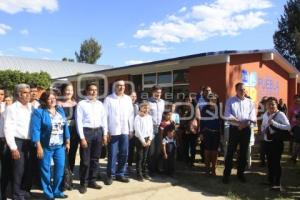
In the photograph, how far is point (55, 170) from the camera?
5.90 metres

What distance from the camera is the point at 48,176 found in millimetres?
5816

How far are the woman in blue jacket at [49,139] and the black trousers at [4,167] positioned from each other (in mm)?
443

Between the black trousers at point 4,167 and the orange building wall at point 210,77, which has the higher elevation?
the orange building wall at point 210,77

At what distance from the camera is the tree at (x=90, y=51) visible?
73.3 m

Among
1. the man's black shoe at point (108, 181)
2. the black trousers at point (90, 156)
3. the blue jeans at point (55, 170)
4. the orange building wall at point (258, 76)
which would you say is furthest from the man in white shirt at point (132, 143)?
the orange building wall at point (258, 76)

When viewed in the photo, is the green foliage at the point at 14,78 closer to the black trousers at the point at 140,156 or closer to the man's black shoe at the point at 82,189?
the black trousers at the point at 140,156

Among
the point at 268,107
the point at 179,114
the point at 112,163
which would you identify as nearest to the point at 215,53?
the point at 179,114

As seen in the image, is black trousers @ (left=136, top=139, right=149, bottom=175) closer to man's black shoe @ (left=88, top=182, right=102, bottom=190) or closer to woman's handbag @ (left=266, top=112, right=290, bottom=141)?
man's black shoe @ (left=88, top=182, right=102, bottom=190)

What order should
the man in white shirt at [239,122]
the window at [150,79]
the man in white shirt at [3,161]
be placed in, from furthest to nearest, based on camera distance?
the window at [150,79] → the man in white shirt at [239,122] → the man in white shirt at [3,161]

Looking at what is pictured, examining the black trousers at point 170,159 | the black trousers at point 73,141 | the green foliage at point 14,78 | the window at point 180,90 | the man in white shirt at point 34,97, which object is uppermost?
the green foliage at point 14,78

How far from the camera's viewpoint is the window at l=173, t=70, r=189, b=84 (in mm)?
14609

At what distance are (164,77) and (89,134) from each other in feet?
31.5

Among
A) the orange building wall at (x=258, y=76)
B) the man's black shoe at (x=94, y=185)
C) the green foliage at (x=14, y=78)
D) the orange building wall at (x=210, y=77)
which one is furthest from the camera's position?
the green foliage at (x=14, y=78)

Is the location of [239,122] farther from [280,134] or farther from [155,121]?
[155,121]
